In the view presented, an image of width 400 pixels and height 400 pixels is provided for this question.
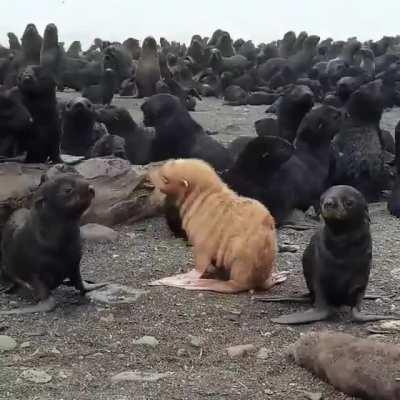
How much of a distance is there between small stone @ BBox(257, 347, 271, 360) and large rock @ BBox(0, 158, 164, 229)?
2.62m

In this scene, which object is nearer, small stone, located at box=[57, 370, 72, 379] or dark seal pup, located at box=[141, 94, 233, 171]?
small stone, located at box=[57, 370, 72, 379]

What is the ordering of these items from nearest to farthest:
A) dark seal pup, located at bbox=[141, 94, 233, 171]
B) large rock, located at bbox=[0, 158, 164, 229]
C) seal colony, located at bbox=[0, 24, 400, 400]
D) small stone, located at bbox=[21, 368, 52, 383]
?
small stone, located at bbox=[21, 368, 52, 383] < seal colony, located at bbox=[0, 24, 400, 400] < large rock, located at bbox=[0, 158, 164, 229] < dark seal pup, located at bbox=[141, 94, 233, 171]

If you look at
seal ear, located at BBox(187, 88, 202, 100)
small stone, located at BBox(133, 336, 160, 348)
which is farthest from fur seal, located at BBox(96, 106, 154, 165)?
seal ear, located at BBox(187, 88, 202, 100)

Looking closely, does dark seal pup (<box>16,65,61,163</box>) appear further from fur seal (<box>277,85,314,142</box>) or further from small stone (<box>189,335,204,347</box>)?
small stone (<box>189,335,204,347</box>)

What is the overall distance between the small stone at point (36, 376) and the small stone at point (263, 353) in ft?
3.09

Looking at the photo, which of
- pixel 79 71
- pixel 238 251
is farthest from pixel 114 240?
pixel 79 71

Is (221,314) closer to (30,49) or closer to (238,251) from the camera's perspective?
(238,251)

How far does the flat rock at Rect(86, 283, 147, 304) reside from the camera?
480 centimetres

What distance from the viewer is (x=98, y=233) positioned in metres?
6.16

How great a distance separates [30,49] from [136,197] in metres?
11.1

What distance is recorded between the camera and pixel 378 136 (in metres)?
8.16

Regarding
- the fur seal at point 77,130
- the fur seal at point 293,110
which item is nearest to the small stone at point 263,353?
the fur seal at point 77,130

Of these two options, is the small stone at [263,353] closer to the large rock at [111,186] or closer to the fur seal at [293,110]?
the large rock at [111,186]

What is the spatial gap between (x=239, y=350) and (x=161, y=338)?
16.6 inches
